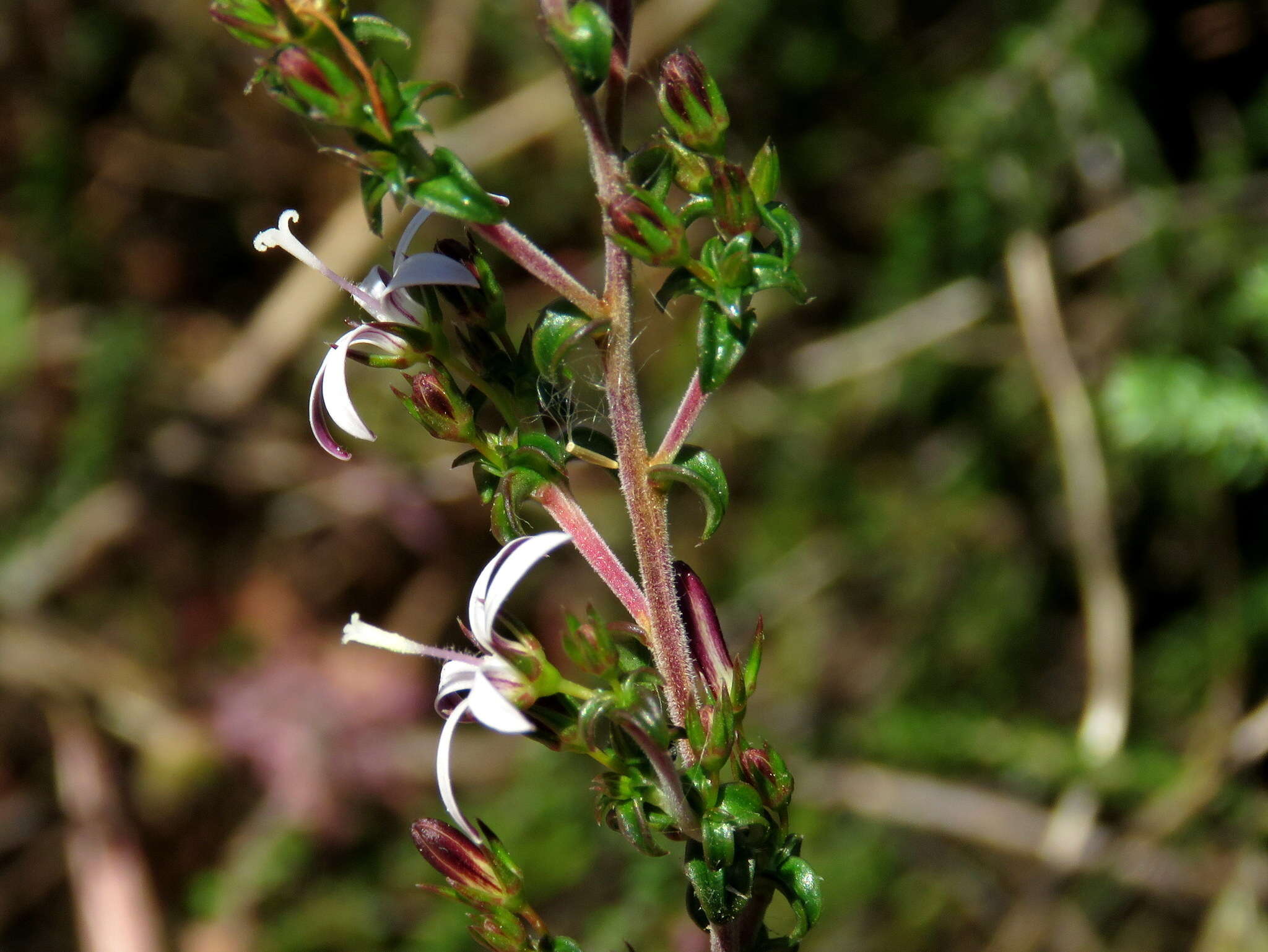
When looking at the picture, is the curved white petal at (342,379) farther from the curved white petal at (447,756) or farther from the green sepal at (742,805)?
the green sepal at (742,805)

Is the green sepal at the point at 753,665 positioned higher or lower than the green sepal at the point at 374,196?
lower

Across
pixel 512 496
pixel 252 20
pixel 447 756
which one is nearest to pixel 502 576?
pixel 512 496

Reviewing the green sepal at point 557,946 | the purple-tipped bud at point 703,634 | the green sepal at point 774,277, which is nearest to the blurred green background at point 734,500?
the green sepal at point 557,946

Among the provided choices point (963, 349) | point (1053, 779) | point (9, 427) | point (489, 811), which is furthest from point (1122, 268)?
point (9, 427)

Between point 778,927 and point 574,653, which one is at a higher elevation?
point 574,653

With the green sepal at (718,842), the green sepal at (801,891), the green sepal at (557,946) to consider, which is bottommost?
the green sepal at (557,946)

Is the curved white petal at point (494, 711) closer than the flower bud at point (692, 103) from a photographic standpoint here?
Yes

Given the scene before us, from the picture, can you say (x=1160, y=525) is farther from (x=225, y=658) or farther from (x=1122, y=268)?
(x=225, y=658)
